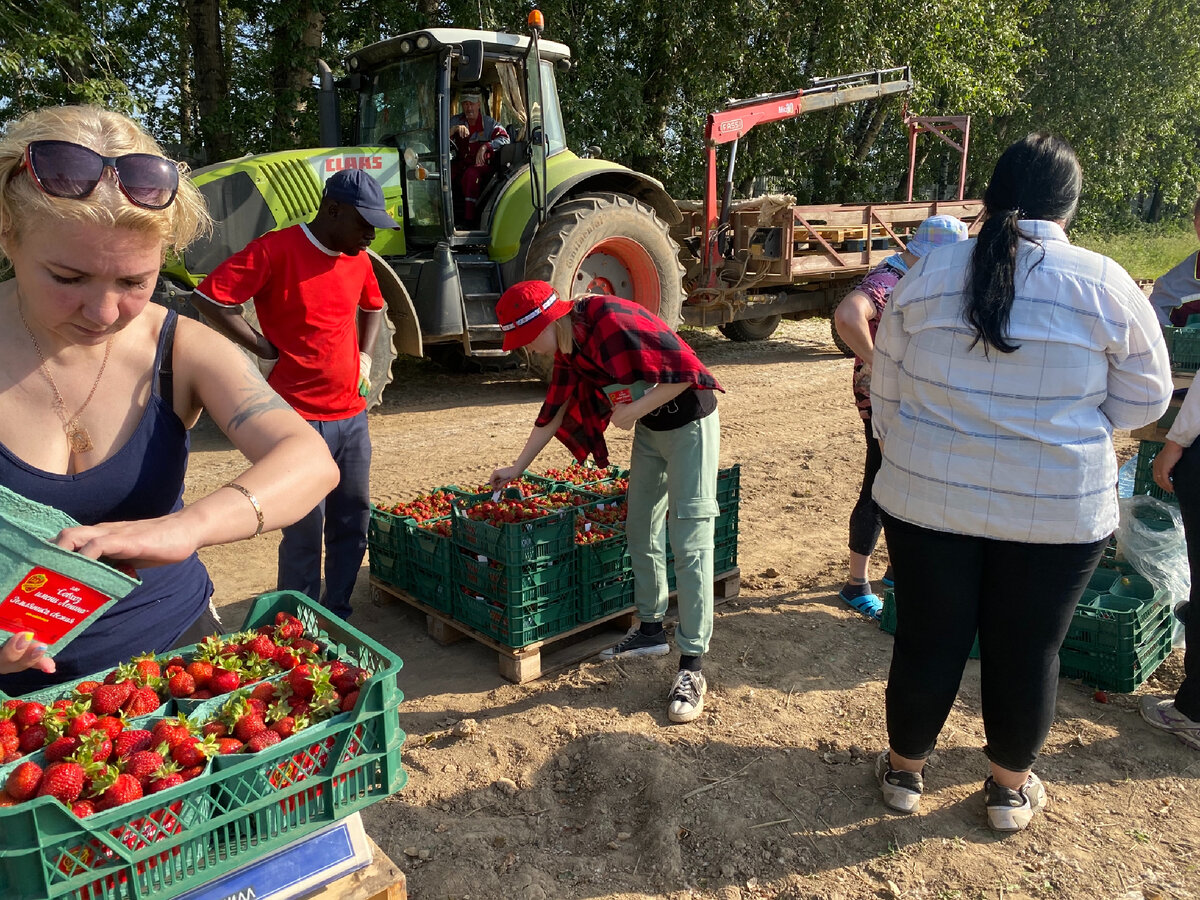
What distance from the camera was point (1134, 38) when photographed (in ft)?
70.6

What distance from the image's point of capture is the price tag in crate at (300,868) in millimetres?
1608

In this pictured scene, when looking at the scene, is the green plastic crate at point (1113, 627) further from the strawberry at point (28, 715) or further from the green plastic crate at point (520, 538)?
the strawberry at point (28, 715)

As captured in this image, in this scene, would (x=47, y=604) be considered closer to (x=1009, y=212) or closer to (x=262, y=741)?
(x=262, y=741)

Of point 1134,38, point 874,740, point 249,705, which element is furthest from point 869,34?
point 249,705

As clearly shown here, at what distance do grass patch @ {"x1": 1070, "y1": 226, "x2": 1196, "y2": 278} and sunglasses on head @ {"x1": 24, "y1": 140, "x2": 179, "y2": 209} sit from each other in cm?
2318

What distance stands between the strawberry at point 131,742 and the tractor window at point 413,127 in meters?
6.52

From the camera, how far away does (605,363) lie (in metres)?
3.42

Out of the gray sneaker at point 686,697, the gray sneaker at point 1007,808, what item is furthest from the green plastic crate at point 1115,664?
the gray sneaker at point 686,697

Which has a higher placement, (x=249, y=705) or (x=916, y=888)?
(x=249, y=705)

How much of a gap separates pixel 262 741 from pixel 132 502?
563mm

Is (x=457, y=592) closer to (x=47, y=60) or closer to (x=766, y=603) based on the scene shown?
(x=766, y=603)

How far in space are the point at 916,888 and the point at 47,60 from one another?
39.5 feet

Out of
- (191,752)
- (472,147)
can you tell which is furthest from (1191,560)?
(472,147)

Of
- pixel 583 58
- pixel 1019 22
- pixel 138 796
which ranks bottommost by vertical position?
pixel 138 796
